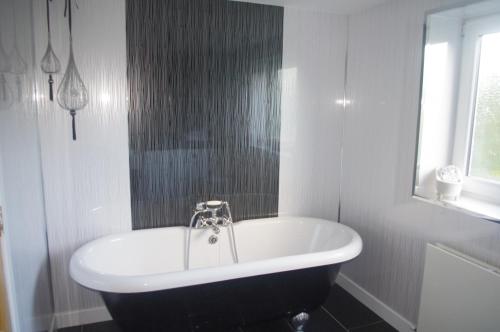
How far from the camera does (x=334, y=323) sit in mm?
2479

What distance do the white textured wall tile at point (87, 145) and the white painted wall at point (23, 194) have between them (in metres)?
0.09

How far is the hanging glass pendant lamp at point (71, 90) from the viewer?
2201 millimetres

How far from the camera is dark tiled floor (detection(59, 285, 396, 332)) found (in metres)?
2.39

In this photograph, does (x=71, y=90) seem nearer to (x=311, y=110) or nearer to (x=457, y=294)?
(x=311, y=110)

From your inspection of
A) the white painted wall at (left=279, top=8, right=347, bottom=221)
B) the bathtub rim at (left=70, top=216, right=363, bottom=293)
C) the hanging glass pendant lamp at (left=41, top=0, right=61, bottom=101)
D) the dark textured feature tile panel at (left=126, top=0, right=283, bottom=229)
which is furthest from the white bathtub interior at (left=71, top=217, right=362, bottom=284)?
the hanging glass pendant lamp at (left=41, top=0, right=61, bottom=101)

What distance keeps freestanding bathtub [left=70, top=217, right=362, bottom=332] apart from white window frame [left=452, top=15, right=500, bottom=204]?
783 mm

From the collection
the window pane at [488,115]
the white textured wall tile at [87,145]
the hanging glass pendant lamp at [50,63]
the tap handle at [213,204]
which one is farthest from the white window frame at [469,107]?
the hanging glass pendant lamp at [50,63]

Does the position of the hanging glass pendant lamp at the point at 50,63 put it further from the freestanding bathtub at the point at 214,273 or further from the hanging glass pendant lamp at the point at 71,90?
the freestanding bathtub at the point at 214,273

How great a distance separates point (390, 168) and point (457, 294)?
0.88 m

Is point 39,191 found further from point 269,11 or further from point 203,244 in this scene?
point 269,11

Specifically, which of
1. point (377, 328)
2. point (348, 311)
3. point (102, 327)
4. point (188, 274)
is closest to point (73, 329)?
point (102, 327)

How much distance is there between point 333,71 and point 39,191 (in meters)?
2.26

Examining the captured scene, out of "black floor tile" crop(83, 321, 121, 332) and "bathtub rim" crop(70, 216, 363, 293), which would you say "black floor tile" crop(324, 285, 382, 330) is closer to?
"bathtub rim" crop(70, 216, 363, 293)

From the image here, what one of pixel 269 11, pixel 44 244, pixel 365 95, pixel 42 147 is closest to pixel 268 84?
pixel 269 11
